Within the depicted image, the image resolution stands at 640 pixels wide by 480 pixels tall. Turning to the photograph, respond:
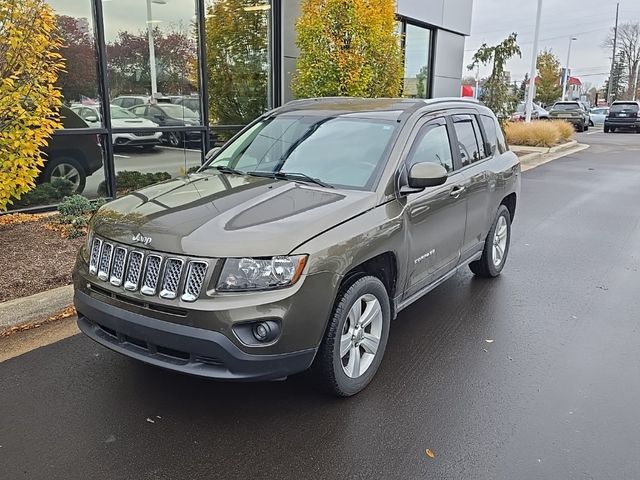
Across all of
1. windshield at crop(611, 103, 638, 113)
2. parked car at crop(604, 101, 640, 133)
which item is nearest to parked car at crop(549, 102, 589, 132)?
parked car at crop(604, 101, 640, 133)

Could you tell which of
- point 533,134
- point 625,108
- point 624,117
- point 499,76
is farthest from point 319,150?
point 625,108

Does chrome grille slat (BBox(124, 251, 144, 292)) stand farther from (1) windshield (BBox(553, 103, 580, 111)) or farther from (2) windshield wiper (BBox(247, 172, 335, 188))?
(1) windshield (BBox(553, 103, 580, 111))

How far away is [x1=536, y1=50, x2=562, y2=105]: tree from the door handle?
5722 cm

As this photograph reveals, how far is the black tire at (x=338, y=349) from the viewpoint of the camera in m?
3.36

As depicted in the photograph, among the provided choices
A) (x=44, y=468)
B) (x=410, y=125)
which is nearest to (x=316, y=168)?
(x=410, y=125)

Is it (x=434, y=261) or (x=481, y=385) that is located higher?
(x=434, y=261)

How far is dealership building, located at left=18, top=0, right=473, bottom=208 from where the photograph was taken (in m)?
8.38

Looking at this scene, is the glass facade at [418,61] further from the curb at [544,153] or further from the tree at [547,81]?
the tree at [547,81]

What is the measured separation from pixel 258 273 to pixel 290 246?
23 centimetres

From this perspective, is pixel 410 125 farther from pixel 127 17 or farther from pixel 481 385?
pixel 127 17

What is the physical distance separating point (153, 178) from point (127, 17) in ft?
8.53

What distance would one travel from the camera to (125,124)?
29.7 ft

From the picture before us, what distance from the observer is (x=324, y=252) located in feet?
10.6

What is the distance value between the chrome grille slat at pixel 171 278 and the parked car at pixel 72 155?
5836 mm
